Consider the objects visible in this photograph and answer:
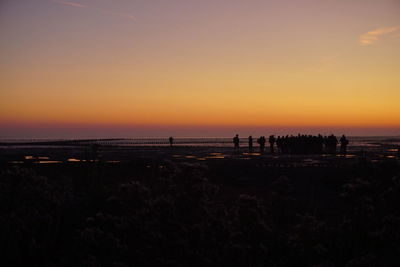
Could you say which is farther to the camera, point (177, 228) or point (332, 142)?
point (332, 142)

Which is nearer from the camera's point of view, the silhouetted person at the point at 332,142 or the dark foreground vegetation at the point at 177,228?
the dark foreground vegetation at the point at 177,228

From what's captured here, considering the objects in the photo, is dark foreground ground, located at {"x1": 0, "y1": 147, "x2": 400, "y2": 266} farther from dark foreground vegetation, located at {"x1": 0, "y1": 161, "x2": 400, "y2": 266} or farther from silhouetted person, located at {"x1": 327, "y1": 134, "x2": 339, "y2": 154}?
silhouetted person, located at {"x1": 327, "y1": 134, "x2": 339, "y2": 154}

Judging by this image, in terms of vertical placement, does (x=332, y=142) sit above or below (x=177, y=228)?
above

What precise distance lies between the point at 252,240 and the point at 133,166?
23.3 meters

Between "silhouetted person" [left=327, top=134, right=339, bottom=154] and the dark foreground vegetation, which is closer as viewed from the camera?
the dark foreground vegetation

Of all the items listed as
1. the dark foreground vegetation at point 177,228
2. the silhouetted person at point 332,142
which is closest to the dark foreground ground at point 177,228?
the dark foreground vegetation at point 177,228

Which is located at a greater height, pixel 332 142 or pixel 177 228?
pixel 332 142

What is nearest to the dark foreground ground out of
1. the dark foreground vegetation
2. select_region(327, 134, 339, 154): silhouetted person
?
the dark foreground vegetation

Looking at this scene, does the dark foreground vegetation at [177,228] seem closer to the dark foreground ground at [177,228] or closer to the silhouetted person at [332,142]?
the dark foreground ground at [177,228]

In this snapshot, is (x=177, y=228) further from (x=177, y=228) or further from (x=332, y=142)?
(x=332, y=142)

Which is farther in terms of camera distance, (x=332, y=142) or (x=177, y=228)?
(x=332, y=142)

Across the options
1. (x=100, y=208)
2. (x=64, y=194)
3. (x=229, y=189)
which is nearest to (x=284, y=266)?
(x=100, y=208)

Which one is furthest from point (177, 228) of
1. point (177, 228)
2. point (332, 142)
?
point (332, 142)

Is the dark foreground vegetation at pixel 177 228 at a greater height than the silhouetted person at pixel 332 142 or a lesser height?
lesser
